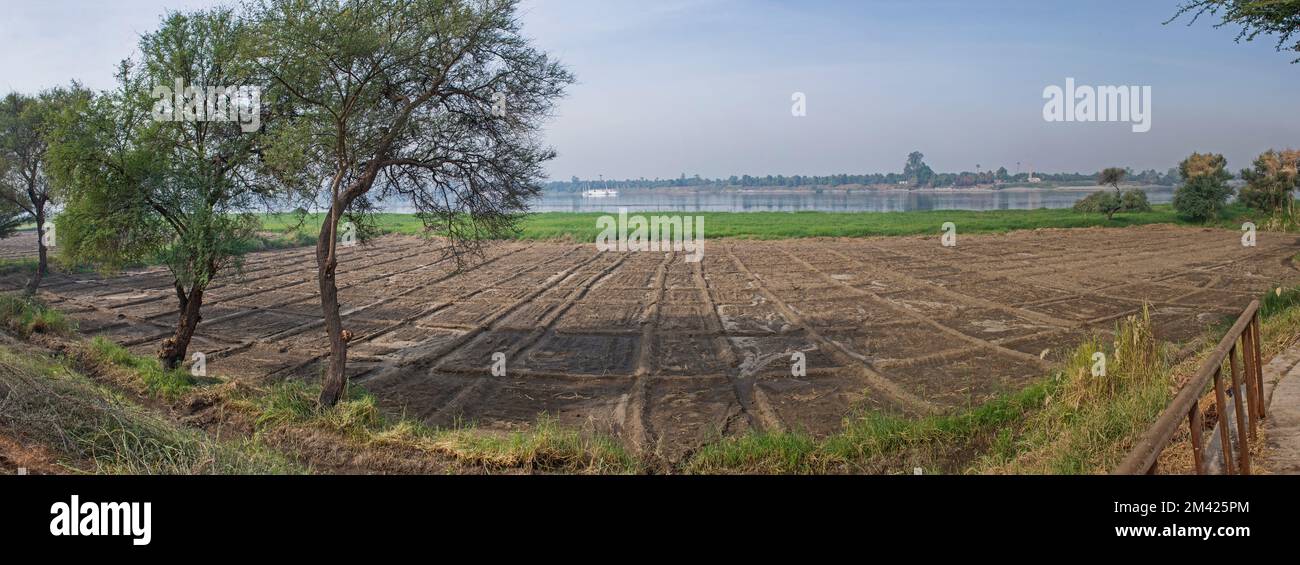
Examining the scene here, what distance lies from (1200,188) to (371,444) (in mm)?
54732

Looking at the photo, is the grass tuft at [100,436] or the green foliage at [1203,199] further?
the green foliage at [1203,199]

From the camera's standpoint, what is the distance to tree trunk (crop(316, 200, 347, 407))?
9.80m

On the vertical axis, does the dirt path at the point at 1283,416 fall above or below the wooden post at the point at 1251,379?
below

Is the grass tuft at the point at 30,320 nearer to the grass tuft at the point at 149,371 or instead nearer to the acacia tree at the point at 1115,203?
the grass tuft at the point at 149,371

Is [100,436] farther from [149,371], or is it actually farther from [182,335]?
[182,335]

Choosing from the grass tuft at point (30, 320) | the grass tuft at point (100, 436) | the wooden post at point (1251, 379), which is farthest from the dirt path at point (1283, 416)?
the grass tuft at point (30, 320)

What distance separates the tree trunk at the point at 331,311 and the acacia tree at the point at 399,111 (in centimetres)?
2

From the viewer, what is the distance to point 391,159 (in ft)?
34.3

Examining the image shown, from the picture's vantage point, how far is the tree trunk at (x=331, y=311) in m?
9.80

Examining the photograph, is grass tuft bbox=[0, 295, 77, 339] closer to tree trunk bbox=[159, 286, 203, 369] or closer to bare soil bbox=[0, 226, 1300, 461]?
bare soil bbox=[0, 226, 1300, 461]

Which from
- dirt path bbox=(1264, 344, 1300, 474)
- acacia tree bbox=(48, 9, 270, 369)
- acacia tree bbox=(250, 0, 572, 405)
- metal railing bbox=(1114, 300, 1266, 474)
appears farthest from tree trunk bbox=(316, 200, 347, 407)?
dirt path bbox=(1264, 344, 1300, 474)
